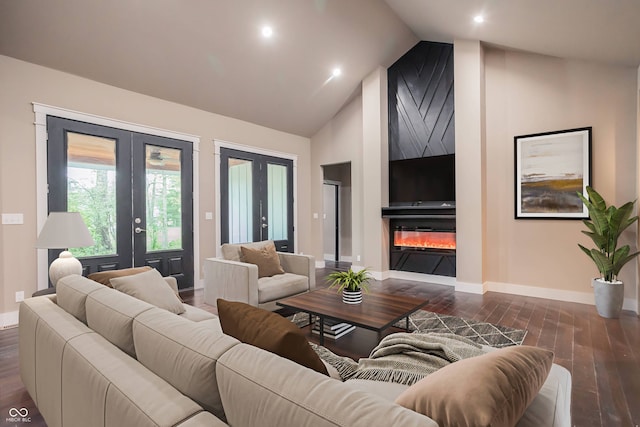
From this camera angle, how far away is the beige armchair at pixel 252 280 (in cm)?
335

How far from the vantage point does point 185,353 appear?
41.3 inches

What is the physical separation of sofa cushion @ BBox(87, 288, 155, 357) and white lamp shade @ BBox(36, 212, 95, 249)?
1257 millimetres

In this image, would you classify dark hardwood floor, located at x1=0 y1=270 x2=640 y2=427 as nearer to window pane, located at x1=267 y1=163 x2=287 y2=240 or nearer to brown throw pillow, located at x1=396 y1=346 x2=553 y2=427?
brown throw pillow, located at x1=396 y1=346 x2=553 y2=427

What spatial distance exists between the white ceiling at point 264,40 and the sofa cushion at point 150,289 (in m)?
2.92

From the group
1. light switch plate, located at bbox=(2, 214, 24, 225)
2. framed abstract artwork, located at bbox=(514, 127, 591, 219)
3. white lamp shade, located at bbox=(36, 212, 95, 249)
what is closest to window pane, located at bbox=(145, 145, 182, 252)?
light switch plate, located at bbox=(2, 214, 24, 225)

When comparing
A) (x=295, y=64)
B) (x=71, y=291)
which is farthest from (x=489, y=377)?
(x=295, y=64)

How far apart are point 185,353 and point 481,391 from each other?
0.86 metres

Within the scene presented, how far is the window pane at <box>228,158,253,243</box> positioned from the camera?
5613mm

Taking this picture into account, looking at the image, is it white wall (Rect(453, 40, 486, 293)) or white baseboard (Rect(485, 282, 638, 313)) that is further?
white wall (Rect(453, 40, 486, 293))

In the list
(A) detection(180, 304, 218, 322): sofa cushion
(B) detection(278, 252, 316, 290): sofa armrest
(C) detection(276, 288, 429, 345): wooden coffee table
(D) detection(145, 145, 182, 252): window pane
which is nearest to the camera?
(A) detection(180, 304, 218, 322): sofa cushion

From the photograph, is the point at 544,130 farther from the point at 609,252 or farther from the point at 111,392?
the point at 111,392

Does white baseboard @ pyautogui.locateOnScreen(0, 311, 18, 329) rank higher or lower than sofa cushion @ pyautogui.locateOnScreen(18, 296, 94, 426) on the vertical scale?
lower

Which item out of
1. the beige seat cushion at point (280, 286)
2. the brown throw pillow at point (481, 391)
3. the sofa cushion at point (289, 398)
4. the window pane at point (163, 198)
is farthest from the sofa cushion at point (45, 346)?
the window pane at point (163, 198)

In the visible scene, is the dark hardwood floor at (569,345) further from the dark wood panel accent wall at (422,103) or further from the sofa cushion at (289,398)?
the dark wood panel accent wall at (422,103)
